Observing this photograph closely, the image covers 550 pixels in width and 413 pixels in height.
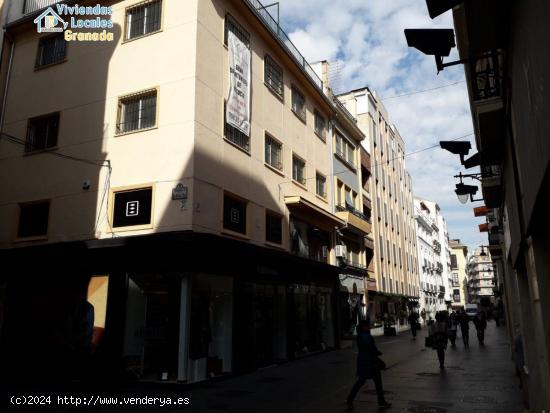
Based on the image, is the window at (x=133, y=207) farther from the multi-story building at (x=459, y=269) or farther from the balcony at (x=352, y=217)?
the multi-story building at (x=459, y=269)

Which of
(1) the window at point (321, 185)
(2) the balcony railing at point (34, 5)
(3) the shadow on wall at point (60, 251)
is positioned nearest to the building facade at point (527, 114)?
(3) the shadow on wall at point (60, 251)

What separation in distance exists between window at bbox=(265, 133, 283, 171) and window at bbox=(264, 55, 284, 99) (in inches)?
86.1

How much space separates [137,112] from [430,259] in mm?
60360

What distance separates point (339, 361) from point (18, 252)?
12572mm

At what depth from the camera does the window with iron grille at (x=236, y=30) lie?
16375 mm

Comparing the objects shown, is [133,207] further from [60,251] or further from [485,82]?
[485,82]

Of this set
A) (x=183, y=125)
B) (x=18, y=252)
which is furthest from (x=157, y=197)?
(x=18, y=252)

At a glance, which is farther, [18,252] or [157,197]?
[18,252]

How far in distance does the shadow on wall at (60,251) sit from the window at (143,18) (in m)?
0.56

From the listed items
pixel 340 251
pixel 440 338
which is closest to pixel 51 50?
pixel 340 251

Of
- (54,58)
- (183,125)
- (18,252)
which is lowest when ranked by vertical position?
(18,252)

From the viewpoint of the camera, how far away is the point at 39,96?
17141 millimetres

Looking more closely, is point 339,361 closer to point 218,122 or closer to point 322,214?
point 322,214

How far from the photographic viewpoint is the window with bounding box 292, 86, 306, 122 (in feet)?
72.0
